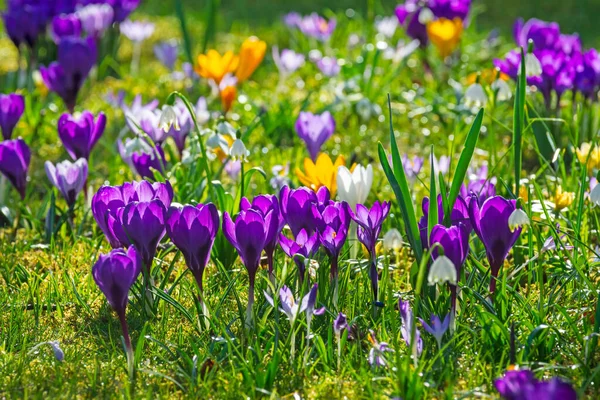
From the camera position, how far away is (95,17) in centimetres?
438

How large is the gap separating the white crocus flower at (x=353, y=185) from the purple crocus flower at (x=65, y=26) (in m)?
2.33

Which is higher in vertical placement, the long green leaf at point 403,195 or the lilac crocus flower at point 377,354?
the long green leaf at point 403,195

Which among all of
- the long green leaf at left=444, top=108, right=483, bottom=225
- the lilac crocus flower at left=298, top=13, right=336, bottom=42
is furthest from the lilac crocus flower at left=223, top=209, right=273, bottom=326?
the lilac crocus flower at left=298, top=13, right=336, bottom=42

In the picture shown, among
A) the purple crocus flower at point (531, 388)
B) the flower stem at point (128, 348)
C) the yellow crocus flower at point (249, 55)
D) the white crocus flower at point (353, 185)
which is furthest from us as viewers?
the yellow crocus flower at point (249, 55)

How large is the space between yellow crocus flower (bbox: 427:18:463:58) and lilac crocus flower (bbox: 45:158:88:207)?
2.27 meters

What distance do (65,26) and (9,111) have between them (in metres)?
1.17

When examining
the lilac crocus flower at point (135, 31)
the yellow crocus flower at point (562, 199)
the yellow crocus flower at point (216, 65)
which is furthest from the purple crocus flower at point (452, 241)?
the lilac crocus flower at point (135, 31)

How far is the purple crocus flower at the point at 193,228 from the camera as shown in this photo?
6.23 feet

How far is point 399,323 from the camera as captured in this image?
205cm

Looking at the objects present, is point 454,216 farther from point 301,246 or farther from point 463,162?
point 301,246

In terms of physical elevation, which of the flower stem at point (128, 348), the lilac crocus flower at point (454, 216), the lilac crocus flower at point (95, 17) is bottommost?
the flower stem at point (128, 348)

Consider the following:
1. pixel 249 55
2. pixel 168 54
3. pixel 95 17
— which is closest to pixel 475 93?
pixel 249 55

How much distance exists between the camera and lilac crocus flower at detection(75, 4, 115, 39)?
14.3ft

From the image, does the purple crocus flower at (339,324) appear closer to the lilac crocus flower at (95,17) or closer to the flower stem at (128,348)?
the flower stem at (128,348)
